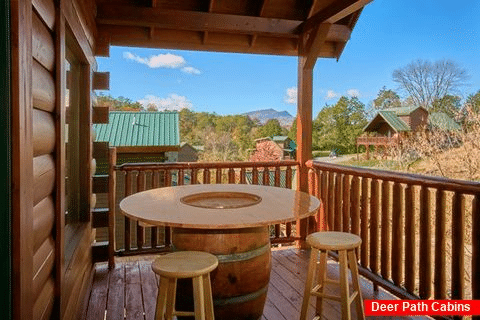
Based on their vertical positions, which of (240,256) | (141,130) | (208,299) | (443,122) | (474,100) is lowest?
(208,299)

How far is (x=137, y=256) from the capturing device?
404 centimetres

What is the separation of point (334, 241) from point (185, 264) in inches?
36.2

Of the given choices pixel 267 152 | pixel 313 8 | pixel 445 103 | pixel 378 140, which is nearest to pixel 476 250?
pixel 313 8

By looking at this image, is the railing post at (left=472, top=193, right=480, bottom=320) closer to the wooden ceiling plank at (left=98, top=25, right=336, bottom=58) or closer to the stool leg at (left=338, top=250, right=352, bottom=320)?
the stool leg at (left=338, top=250, right=352, bottom=320)

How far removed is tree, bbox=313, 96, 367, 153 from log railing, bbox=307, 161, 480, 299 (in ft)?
63.0

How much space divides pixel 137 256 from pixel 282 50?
2.95 m

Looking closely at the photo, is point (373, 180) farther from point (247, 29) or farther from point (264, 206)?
point (247, 29)

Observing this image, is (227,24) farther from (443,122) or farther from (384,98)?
(384,98)

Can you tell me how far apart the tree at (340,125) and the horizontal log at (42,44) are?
21461 mm

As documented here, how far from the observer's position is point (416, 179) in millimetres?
2504

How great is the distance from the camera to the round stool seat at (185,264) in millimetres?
1666

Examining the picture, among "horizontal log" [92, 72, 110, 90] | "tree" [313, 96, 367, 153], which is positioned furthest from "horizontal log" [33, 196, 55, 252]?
"tree" [313, 96, 367, 153]

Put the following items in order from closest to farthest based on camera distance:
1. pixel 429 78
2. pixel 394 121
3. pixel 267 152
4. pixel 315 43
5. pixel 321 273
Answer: pixel 321 273 < pixel 315 43 < pixel 394 121 < pixel 267 152 < pixel 429 78

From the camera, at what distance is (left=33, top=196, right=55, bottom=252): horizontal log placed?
1512 mm
